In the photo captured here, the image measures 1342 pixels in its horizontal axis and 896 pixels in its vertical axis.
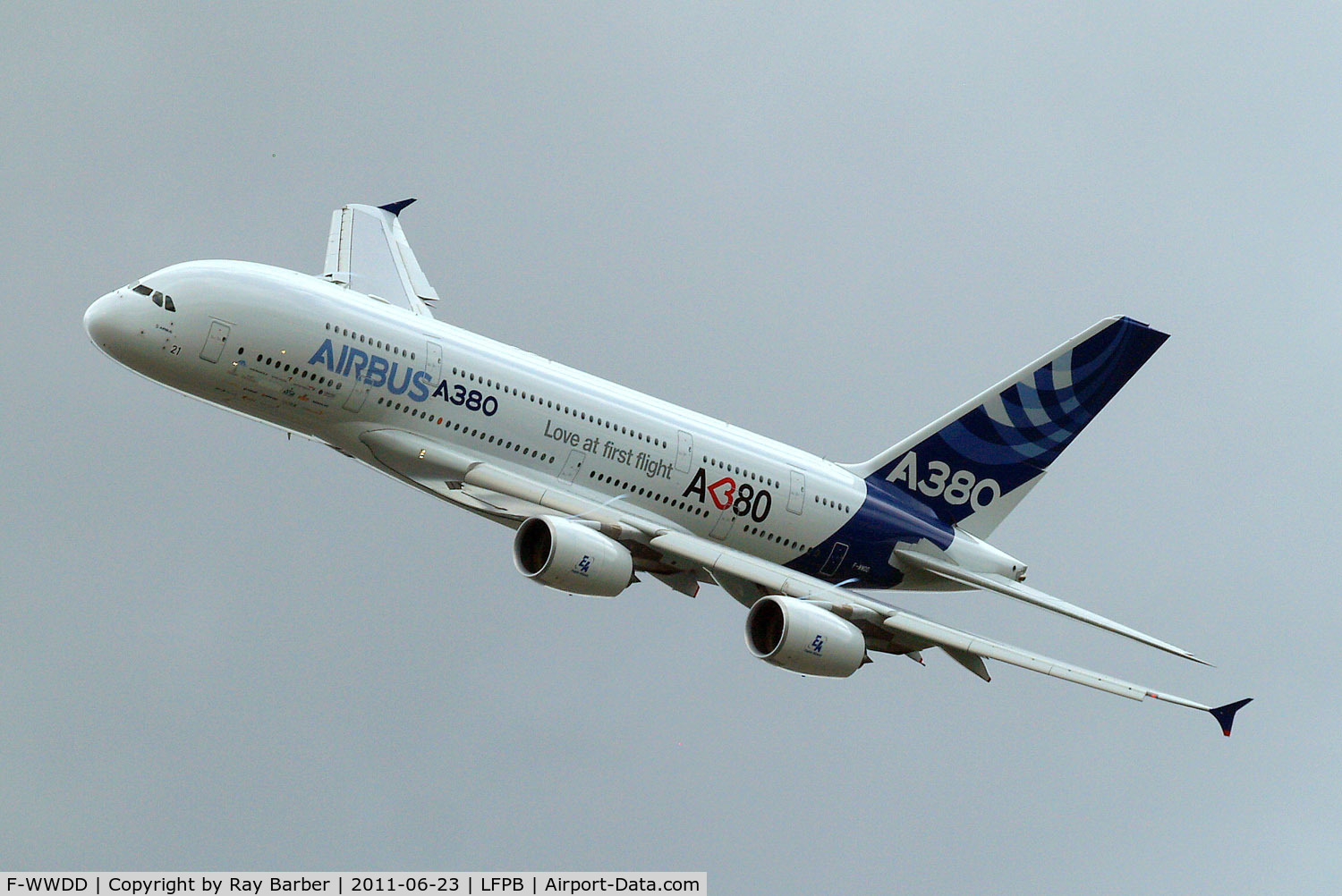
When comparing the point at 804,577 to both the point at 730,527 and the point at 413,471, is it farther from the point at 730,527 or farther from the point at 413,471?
the point at 413,471

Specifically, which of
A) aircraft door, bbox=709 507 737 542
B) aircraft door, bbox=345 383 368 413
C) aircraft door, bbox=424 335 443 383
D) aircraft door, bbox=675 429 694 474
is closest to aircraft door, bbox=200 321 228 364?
aircraft door, bbox=345 383 368 413

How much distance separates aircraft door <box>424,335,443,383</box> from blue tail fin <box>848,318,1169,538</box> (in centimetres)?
1445

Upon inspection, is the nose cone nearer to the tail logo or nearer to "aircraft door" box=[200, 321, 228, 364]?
"aircraft door" box=[200, 321, 228, 364]

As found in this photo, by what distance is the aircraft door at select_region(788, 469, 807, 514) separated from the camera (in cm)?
5625

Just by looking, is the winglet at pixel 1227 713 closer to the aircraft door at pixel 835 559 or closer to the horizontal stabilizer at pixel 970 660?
the horizontal stabilizer at pixel 970 660

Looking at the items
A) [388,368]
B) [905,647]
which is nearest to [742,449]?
[905,647]

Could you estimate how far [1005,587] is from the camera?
188 ft

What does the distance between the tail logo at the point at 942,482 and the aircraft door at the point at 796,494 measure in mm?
4038

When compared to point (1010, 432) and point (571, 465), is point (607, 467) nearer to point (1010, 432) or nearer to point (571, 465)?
point (571, 465)

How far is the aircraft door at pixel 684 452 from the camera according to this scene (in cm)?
5425

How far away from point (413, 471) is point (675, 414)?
7.98 meters

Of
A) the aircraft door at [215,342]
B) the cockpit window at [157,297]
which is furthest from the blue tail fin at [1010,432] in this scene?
the cockpit window at [157,297]

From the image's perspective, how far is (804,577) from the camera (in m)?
52.7

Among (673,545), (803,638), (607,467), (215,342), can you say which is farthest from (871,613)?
(215,342)
